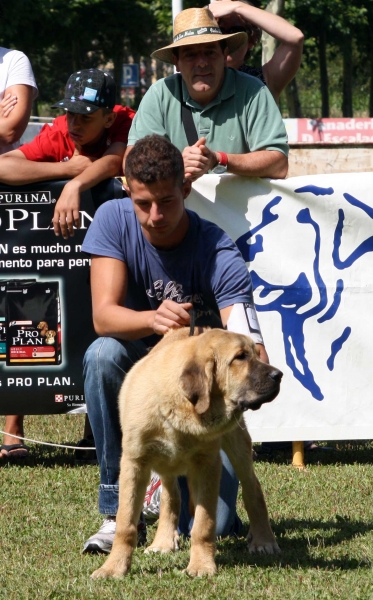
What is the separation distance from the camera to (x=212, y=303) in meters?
4.23

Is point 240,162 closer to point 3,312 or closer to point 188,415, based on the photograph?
point 3,312

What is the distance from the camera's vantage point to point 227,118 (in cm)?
521

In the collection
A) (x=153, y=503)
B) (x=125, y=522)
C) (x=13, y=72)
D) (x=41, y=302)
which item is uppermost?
(x=13, y=72)

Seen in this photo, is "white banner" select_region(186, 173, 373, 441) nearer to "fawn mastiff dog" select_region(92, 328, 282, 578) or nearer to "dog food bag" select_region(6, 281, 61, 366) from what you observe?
"dog food bag" select_region(6, 281, 61, 366)

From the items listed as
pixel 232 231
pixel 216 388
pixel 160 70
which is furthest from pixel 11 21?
pixel 216 388

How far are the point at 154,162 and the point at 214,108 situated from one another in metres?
1.55

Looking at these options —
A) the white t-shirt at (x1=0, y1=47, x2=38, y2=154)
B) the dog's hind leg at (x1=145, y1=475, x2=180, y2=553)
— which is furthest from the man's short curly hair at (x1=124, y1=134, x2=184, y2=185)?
the white t-shirt at (x1=0, y1=47, x2=38, y2=154)

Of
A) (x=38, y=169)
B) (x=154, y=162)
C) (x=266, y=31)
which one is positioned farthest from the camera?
(x=266, y=31)

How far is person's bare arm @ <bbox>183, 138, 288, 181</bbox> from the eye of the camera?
472 centimetres

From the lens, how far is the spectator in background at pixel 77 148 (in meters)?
5.21

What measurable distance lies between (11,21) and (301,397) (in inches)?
1183

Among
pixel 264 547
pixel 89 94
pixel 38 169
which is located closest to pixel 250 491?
pixel 264 547

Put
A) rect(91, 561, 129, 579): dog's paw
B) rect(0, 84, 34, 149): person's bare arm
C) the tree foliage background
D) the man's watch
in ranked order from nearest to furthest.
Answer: rect(91, 561, 129, 579): dog's paw
the man's watch
rect(0, 84, 34, 149): person's bare arm
the tree foliage background

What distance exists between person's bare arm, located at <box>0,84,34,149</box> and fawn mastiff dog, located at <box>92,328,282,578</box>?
2.45 m
